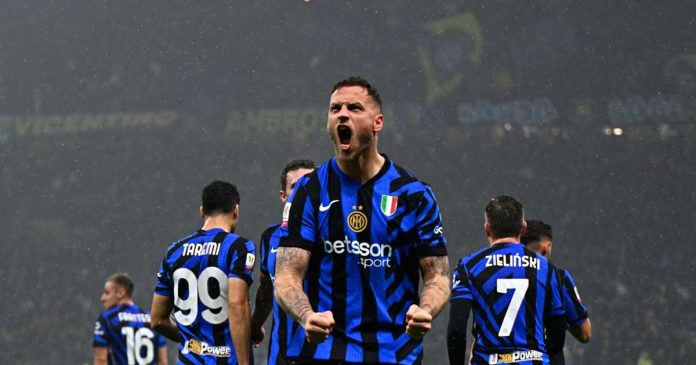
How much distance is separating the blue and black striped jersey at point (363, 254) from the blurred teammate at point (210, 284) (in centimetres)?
162

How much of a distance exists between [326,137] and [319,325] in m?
18.7

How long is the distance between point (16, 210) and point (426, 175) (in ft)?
31.9

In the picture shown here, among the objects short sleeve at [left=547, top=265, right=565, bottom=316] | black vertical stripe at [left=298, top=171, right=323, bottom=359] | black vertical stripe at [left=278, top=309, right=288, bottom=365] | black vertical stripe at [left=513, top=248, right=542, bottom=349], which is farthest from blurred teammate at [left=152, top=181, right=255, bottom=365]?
black vertical stripe at [left=298, top=171, right=323, bottom=359]

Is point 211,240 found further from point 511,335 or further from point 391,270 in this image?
point 391,270

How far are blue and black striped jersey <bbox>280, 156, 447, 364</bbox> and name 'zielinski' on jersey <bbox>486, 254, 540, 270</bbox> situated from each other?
4.08 ft

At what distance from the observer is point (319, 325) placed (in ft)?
9.14

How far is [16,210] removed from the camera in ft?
74.8

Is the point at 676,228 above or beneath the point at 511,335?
above

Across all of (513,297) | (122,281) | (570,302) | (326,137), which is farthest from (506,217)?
(326,137)

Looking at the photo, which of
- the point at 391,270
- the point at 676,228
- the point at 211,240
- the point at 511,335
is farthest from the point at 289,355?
the point at 676,228

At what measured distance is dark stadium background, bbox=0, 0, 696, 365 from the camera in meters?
20.6

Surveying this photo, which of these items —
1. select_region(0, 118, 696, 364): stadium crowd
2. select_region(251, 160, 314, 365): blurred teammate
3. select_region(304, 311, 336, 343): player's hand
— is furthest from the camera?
select_region(0, 118, 696, 364): stadium crowd

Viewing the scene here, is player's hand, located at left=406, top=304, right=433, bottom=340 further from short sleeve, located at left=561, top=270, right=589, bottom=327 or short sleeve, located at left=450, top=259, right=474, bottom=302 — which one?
short sleeve, located at left=561, top=270, right=589, bottom=327

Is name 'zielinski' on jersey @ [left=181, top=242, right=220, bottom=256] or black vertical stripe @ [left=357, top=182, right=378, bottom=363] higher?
name 'zielinski' on jersey @ [left=181, top=242, right=220, bottom=256]
